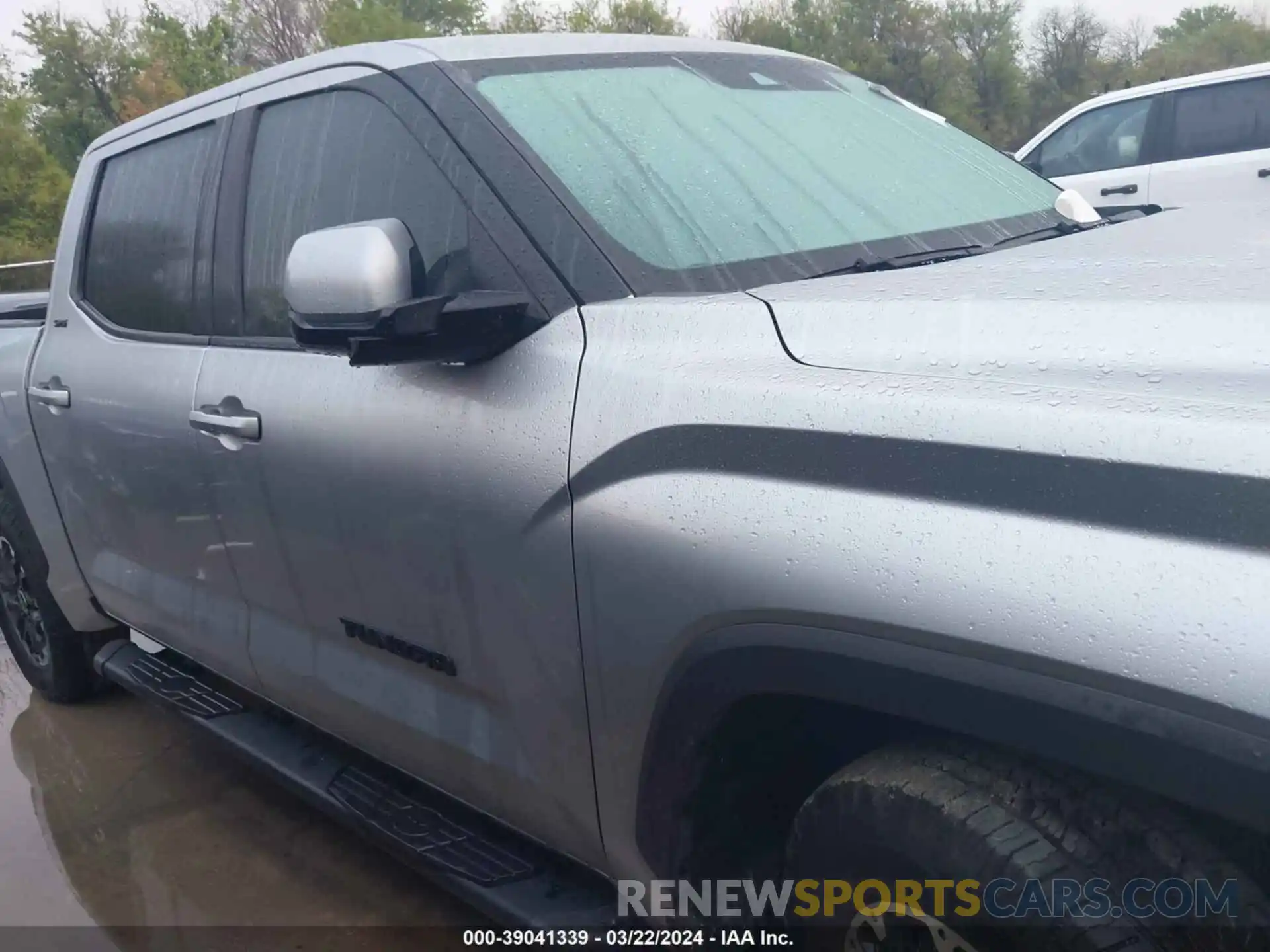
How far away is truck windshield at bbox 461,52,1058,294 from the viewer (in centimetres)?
215

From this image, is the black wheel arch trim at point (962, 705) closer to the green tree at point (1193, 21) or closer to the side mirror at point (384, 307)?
the side mirror at point (384, 307)

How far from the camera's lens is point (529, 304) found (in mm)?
2057

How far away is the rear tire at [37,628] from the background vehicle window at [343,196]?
174 centimetres

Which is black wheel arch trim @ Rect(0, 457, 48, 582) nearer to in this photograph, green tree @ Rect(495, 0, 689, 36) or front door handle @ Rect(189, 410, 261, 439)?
front door handle @ Rect(189, 410, 261, 439)

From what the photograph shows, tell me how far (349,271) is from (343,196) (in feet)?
2.14

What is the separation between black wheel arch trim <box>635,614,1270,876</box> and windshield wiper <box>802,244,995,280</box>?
0.73 metres

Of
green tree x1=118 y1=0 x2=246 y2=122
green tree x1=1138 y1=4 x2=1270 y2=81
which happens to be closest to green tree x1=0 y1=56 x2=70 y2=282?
green tree x1=118 y1=0 x2=246 y2=122

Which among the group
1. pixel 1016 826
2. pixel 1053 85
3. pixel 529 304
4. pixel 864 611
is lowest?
pixel 1016 826

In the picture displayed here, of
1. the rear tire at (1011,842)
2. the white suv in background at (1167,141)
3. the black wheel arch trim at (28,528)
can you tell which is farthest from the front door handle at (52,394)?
the white suv in background at (1167,141)

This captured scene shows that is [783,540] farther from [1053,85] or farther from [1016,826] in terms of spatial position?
[1053,85]

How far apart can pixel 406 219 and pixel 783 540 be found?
1.14 m

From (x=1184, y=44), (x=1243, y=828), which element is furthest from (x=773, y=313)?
(x=1184, y=44)

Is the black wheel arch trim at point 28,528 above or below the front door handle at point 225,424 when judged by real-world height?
below

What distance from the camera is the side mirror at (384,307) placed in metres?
1.97
